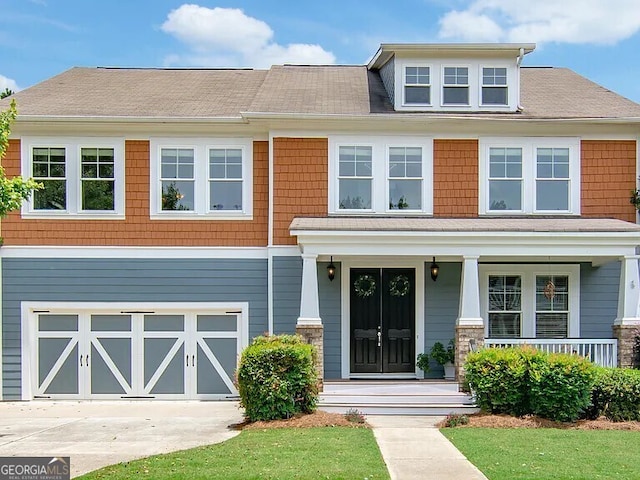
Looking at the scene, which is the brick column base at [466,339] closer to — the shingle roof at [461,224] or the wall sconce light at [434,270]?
the wall sconce light at [434,270]

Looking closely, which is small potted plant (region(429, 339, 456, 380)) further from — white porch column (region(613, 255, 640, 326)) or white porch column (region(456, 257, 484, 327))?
white porch column (region(613, 255, 640, 326))

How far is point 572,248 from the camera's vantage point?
13195mm

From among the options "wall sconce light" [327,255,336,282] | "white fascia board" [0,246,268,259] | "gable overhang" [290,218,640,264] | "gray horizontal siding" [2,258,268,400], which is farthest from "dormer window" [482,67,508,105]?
"gray horizontal siding" [2,258,268,400]

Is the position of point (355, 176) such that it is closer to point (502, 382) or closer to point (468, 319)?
point (468, 319)

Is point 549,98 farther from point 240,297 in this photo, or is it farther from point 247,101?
point 240,297

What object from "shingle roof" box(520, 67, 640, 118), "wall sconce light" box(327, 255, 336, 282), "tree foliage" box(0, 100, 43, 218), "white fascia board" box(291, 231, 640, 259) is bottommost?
"wall sconce light" box(327, 255, 336, 282)

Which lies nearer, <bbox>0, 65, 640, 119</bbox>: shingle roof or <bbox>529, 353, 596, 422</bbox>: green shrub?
<bbox>529, 353, 596, 422</bbox>: green shrub

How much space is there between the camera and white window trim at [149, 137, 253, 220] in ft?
48.4

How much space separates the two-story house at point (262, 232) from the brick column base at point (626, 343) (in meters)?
1.29

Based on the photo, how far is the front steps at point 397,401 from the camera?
12328mm

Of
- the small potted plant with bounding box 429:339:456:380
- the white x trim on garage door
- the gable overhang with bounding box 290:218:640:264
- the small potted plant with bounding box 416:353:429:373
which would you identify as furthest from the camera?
the white x trim on garage door

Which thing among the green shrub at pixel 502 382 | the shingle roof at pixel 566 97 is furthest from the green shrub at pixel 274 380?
the shingle roof at pixel 566 97

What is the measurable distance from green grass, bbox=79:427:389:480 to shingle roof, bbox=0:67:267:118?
7.70 metres

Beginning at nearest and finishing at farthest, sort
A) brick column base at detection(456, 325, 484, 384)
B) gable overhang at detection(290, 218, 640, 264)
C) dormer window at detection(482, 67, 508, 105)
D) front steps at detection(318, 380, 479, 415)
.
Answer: front steps at detection(318, 380, 479, 415)
brick column base at detection(456, 325, 484, 384)
gable overhang at detection(290, 218, 640, 264)
dormer window at detection(482, 67, 508, 105)
